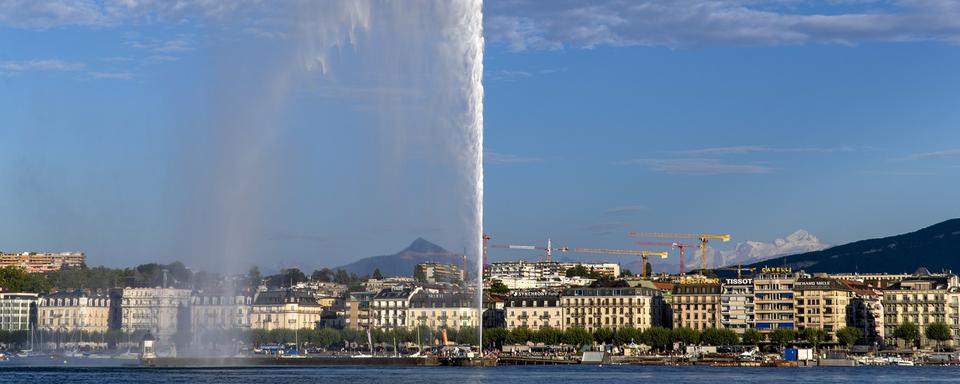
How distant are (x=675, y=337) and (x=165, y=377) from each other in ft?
173

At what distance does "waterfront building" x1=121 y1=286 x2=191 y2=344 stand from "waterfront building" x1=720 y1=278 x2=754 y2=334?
144 ft

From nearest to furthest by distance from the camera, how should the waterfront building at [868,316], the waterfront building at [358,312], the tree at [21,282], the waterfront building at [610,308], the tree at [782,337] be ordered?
the tree at [782,337]
the waterfront building at [868,316]
the waterfront building at [610,308]
the waterfront building at [358,312]
the tree at [21,282]

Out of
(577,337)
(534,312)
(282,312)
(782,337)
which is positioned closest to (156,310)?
(282,312)

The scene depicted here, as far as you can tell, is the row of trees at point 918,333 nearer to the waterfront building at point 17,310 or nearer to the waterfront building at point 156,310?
the waterfront building at point 156,310

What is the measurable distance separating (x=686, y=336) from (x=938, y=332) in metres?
19.2

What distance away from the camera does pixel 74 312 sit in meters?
144

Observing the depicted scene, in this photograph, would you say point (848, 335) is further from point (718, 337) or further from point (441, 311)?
point (441, 311)

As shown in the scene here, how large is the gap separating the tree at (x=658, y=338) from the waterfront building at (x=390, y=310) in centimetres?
2550

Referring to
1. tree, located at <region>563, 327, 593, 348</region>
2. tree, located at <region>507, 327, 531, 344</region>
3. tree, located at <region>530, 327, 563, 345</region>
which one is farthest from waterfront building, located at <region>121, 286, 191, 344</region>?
tree, located at <region>563, 327, 593, 348</region>

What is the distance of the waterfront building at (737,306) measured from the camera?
401 ft

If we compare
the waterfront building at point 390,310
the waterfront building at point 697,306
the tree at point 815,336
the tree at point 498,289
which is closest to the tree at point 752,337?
the tree at point 815,336

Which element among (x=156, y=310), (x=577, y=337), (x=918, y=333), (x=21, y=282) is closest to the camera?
(x=156, y=310)

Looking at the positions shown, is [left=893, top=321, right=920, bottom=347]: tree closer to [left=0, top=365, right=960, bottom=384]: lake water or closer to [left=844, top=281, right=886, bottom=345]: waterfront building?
[left=844, top=281, right=886, bottom=345]: waterfront building

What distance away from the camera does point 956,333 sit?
120312 mm
